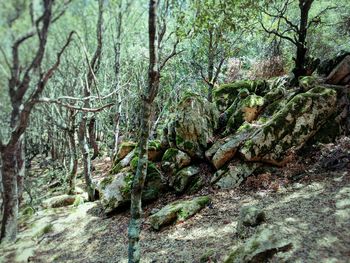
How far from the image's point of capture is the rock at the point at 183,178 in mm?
10945

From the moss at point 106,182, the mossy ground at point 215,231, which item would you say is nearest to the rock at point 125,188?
the moss at point 106,182

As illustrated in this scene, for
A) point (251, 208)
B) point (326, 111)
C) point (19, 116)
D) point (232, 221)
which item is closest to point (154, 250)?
point (232, 221)

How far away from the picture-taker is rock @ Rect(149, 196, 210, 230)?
30.2 ft

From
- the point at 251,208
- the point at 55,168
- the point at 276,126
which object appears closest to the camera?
the point at 251,208

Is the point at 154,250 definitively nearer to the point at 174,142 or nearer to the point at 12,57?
the point at 174,142

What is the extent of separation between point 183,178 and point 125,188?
2.35 m

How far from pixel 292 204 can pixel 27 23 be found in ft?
25.6

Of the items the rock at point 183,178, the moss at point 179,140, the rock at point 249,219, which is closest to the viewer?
the rock at point 249,219

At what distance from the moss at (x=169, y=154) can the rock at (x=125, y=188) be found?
610 millimetres

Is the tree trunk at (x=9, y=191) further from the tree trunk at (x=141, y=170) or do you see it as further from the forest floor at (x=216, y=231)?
the tree trunk at (x=141, y=170)

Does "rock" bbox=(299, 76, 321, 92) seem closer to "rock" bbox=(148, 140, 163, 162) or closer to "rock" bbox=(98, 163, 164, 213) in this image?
"rock" bbox=(148, 140, 163, 162)

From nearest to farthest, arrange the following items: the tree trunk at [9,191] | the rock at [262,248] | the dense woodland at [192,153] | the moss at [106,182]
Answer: the rock at [262,248], the dense woodland at [192,153], the tree trunk at [9,191], the moss at [106,182]

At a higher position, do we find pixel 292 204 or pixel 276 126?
pixel 276 126

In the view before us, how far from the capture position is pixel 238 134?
11180mm
